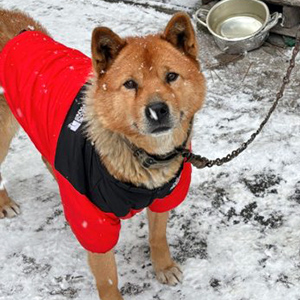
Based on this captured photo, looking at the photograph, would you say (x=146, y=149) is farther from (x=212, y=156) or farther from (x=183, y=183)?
(x=212, y=156)

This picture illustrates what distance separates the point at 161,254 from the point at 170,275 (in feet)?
0.52

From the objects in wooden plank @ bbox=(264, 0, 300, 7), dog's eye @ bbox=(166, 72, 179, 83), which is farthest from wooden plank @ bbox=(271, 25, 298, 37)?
dog's eye @ bbox=(166, 72, 179, 83)

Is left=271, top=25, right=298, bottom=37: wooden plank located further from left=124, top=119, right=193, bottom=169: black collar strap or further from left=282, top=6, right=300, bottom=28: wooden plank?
left=124, top=119, right=193, bottom=169: black collar strap

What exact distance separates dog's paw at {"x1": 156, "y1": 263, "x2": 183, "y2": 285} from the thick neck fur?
906 millimetres

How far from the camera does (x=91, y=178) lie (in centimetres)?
267

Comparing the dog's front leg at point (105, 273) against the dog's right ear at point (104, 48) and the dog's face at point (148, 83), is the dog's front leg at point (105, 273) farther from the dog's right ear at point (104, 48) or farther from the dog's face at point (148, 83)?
the dog's right ear at point (104, 48)

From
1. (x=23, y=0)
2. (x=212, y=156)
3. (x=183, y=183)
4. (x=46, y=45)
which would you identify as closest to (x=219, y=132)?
(x=212, y=156)

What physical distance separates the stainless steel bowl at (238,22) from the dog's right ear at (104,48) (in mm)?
2968

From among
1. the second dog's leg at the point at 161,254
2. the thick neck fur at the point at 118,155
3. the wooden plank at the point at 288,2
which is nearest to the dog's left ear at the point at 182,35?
the thick neck fur at the point at 118,155

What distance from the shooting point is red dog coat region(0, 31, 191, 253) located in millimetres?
2676

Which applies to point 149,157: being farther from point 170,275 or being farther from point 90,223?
point 170,275

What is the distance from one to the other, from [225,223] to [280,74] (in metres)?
2.07

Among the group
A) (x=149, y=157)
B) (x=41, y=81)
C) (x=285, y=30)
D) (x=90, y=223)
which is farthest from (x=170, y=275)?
(x=285, y=30)

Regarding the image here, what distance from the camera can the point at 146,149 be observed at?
8.61ft
